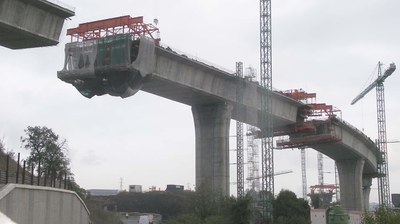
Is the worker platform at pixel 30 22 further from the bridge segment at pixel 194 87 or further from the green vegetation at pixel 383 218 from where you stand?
the green vegetation at pixel 383 218

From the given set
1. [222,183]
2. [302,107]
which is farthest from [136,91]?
[302,107]

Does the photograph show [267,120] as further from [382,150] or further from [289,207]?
[382,150]

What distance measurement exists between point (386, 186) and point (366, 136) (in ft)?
175

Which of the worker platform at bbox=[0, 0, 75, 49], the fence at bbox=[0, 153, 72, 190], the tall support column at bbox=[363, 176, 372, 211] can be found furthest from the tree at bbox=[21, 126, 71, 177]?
the tall support column at bbox=[363, 176, 372, 211]

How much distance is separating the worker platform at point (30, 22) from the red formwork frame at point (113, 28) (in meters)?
19.6

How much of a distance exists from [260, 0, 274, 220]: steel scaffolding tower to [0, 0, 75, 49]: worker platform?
41.5 m

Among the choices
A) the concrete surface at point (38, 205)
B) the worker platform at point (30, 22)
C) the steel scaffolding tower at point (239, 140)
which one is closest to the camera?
the concrete surface at point (38, 205)

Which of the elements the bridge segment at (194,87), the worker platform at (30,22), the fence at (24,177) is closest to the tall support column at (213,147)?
the bridge segment at (194,87)

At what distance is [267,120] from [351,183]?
57.7 meters

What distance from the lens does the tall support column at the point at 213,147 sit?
73250 mm

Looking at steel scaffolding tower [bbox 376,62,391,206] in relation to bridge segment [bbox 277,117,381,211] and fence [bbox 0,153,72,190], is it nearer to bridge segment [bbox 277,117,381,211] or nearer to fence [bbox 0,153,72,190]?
bridge segment [bbox 277,117,381,211]

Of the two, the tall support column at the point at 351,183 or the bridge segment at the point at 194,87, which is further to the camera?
the tall support column at the point at 351,183

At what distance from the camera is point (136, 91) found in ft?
198

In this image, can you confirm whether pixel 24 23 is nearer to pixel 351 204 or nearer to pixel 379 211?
pixel 379 211
